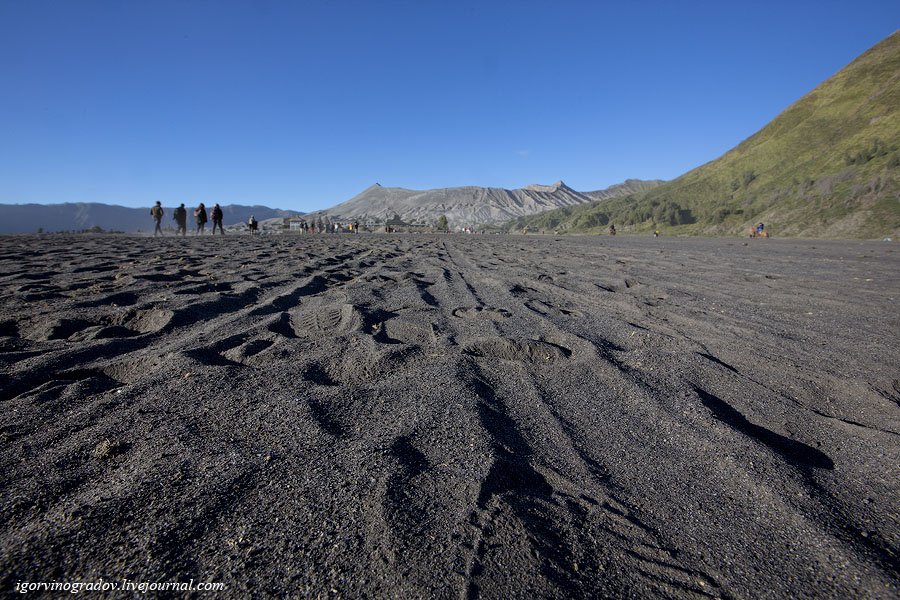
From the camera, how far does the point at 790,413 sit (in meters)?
2.50

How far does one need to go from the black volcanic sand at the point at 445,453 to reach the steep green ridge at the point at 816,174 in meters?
34.4

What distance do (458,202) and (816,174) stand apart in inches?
5231

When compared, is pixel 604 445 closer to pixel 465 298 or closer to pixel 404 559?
pixel 404 559

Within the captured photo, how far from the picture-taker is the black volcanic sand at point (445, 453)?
1332mm

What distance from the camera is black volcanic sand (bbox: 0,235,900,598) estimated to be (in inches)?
52.4

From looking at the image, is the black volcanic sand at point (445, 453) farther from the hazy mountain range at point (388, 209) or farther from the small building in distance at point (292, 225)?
the hazy mountain range at point (388, 209)

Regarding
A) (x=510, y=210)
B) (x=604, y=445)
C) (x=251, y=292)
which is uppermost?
(x=510, y=210)

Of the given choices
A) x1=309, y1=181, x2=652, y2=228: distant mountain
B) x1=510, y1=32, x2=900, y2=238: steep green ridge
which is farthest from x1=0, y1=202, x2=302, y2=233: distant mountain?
x1=510, y1=32, x2=900, y2=238: steep green ridge

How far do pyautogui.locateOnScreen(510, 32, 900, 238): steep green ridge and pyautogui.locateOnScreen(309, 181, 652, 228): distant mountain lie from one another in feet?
266

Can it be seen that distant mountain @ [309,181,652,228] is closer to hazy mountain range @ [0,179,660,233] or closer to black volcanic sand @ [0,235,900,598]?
hazy mountain range @ [0,179,660,233]

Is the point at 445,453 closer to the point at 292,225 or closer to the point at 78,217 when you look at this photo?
the point at 292,225

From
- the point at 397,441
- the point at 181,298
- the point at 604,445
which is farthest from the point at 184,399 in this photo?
the point at 181,298

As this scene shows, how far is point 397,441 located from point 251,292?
417 centimetres

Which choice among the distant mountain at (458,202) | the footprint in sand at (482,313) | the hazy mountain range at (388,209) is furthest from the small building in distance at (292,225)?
the distant mountain at (458,202)
